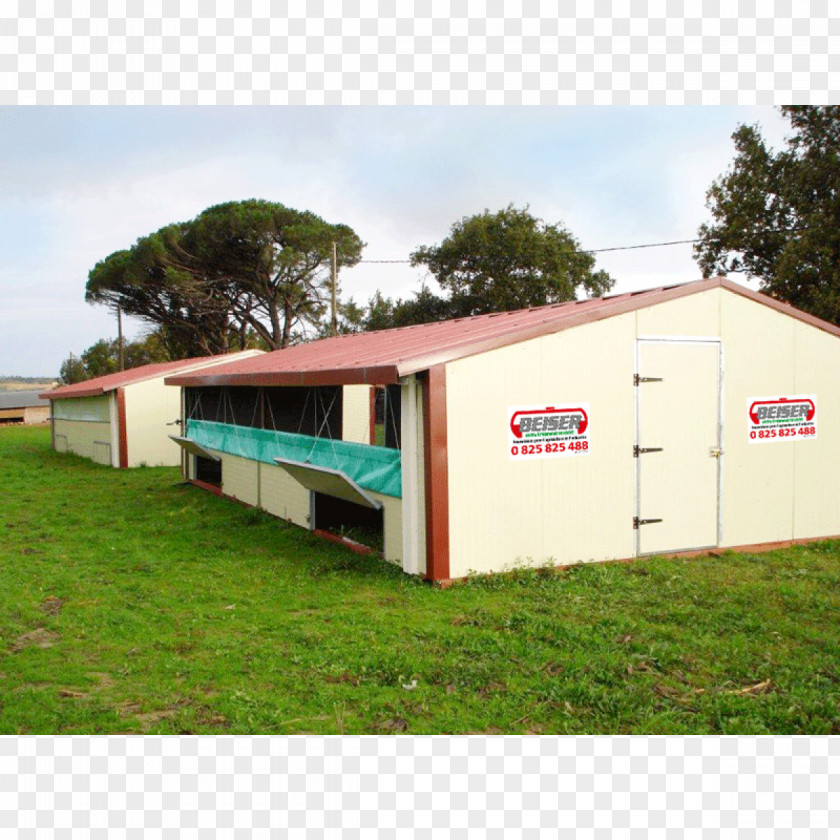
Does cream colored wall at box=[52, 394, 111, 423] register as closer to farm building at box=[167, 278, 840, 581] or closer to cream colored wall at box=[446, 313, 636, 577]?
farm building at box=[167, 278, 840, 581]

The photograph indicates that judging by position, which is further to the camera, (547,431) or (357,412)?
(357,412)

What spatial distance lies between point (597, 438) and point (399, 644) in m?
3.46

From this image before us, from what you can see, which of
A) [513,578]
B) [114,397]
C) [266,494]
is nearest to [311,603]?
[513,578]

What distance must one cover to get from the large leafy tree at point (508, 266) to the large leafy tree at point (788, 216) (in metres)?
9.23

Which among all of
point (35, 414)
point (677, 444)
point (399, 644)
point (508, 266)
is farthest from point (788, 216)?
point (35, 414)

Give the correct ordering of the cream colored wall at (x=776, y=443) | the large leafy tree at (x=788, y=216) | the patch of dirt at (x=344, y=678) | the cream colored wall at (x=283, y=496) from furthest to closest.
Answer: the large leafy tree at (x=788, y=216) → the cream colored wall at (x=283, y=496) → the cream colored wall at (x=776, y=443) → the patch of dirt at (x=344, y=678)

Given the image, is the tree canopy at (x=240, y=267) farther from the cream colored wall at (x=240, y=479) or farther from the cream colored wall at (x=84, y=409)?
the cream colored wall at (x=240, y=479)

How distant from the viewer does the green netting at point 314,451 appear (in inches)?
319

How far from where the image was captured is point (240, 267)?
36.0m

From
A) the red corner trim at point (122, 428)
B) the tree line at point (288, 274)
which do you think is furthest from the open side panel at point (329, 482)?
the tree line at point (288, 274)

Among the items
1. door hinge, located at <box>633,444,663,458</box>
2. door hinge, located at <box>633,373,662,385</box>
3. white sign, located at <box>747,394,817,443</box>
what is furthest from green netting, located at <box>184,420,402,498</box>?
white sign, located at <box>747,394,817,443</box>

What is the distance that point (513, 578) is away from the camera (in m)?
7.58

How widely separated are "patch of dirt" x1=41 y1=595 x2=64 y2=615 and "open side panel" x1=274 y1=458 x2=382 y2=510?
2885mm

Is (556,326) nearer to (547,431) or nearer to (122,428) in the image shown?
(547,431)
